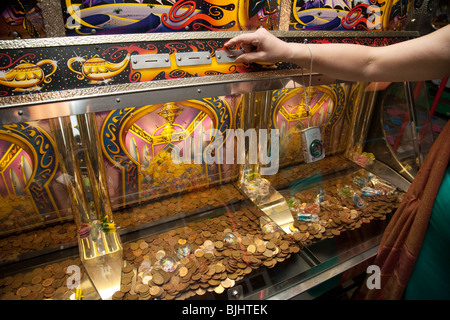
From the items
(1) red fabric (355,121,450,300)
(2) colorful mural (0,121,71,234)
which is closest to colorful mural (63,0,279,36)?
(2) colorful mural (0,121,71,234)

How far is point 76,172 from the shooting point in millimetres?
1439

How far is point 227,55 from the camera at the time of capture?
1296 mm

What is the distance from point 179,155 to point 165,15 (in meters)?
0.90

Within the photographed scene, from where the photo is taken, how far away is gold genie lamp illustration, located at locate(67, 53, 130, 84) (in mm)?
1055

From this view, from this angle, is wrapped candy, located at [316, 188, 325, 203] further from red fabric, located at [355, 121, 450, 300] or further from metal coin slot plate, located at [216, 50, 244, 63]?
metal coin slot plate, located at [216, 50, 244, 63]

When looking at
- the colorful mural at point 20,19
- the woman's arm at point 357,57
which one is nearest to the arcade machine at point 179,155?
the colorful mural at point 20,19

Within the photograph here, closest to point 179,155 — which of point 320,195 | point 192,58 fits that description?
point 192,58

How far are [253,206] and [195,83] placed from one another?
990mm

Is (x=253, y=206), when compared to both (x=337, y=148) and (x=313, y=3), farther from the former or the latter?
(x=313, y=3)

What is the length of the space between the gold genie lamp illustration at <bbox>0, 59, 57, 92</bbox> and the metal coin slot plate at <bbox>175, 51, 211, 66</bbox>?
0.48 metres

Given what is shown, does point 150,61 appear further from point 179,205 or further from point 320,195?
point 320,195

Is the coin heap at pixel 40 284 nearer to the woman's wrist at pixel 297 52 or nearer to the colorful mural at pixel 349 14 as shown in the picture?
the woman's wrist at pixel 297 52

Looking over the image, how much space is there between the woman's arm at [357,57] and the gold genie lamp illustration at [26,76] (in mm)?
742

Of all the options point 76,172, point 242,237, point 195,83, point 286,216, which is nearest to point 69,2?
point 195,83
